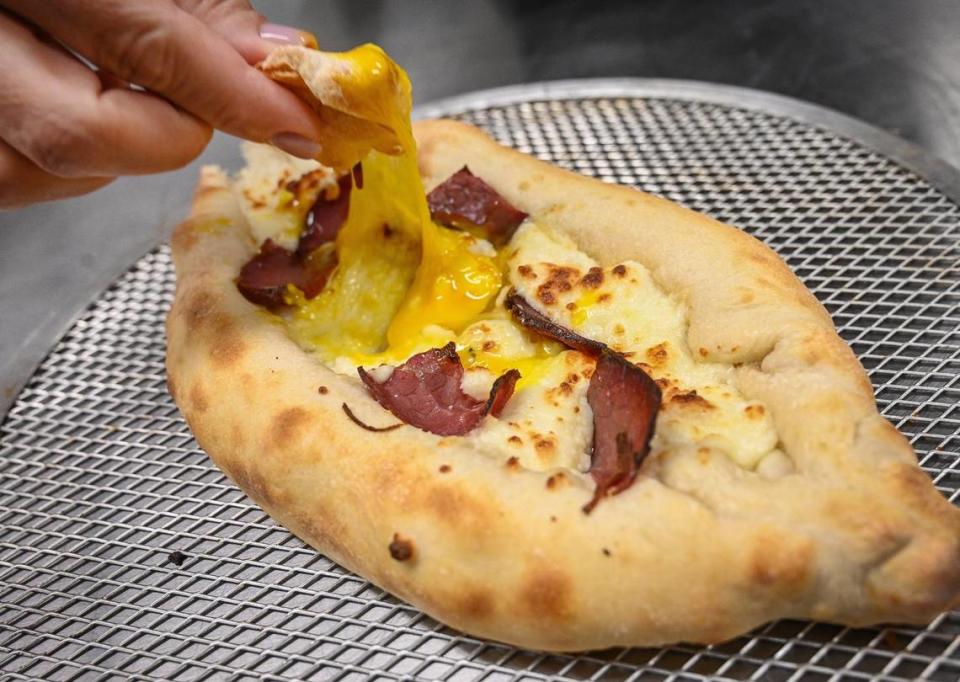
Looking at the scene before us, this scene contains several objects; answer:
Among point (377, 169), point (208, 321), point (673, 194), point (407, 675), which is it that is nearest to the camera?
point (407, 675)

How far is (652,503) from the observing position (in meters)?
2.36

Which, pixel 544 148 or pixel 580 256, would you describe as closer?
pixel 580 256

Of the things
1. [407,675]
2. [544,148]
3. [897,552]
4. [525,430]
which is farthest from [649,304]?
[544,148]

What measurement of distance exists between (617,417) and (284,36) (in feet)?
4.98

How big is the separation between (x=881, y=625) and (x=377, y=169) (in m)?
2.14

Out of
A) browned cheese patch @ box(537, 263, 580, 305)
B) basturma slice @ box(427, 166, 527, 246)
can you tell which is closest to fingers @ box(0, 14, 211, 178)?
basturma slice @ box(427, 166, 527, 246)

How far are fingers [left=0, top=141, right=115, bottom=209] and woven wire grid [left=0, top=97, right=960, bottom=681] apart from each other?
2.70ft

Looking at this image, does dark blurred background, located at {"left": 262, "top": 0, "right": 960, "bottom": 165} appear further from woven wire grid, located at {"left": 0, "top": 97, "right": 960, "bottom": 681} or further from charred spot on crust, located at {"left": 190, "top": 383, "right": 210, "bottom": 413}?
charred spot on crust, located at {"left": 190, "top": 383, "right": 210, "bottom": 413}

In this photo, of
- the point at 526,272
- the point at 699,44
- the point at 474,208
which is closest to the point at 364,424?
the point at 526,272

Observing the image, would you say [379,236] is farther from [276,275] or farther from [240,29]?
[240,29]

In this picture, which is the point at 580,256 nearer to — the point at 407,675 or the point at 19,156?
the point at 407,675

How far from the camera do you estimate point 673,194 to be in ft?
13.7

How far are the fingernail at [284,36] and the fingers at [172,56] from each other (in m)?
0.16

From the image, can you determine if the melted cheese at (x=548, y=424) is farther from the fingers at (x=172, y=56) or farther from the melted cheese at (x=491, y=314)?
the fingers at (x=172, y=56)
